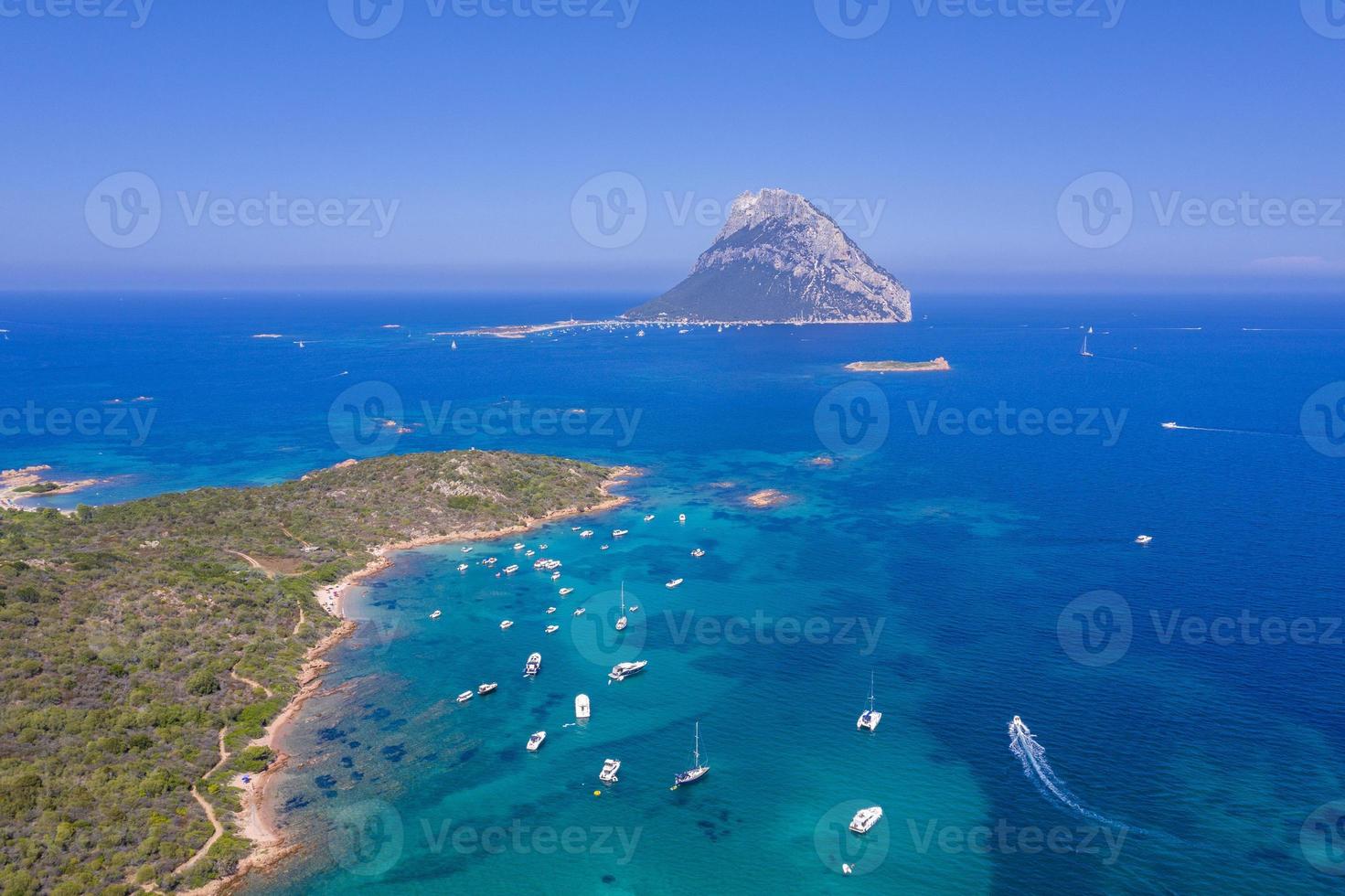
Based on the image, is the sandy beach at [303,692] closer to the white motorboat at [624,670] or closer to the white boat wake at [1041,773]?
the white motorboat at [624,670]

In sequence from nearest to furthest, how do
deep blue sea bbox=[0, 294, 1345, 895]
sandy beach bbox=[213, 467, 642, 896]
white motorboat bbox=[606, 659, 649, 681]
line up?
deep blue sea bbox=[0, 294, 1345, 895], sandy beach bbox=[213, 467, 642, 896], white motorboat bbox=[606, 659, 649, 681]

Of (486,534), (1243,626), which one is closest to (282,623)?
(486,534)

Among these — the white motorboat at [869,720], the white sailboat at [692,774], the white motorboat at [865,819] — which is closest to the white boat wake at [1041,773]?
the white motorboat at [869,720]

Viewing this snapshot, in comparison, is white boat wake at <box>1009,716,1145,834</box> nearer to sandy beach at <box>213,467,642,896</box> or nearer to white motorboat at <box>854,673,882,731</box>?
white motorboat at <box>854,673,882,731</box>

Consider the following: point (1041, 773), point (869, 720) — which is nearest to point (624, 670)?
point (869, 720)

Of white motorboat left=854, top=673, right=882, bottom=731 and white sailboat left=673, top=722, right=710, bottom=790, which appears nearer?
white sailboat left=673, top=722, right=710, bottom=790

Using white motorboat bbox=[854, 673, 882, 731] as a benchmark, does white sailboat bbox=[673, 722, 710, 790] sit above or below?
below

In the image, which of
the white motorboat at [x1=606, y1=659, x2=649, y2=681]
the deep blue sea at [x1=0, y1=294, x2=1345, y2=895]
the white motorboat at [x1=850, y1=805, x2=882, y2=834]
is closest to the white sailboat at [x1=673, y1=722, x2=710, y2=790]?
the deep blue sea at [x1=0, y1=294, x2=1345, y2=895]

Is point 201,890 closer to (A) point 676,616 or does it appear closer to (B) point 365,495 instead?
(A) point 676,616
